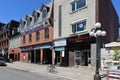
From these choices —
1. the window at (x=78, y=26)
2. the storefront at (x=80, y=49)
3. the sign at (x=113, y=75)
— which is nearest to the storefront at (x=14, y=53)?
the storefront at (x=80, y=49)

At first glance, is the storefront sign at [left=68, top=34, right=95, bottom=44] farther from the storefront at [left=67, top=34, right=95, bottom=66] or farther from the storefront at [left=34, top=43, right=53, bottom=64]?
the storefront at [left=34, top=43, right=53, bottom=64]

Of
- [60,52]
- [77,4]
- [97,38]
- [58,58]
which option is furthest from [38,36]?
[97,38]

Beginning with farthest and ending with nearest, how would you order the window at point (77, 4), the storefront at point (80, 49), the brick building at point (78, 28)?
the window at point (77, 4) → the storefront at point (80, 49) → the brick building at point (78, 28)

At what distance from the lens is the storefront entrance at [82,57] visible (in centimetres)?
2617

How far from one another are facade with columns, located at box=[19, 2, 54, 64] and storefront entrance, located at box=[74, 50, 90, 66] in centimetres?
570

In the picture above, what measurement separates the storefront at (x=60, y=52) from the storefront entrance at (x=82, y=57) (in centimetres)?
161

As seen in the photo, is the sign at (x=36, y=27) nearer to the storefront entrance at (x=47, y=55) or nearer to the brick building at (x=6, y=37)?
the storefront entrance at (x=47, y=55)

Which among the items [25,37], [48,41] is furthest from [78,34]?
[25,37]

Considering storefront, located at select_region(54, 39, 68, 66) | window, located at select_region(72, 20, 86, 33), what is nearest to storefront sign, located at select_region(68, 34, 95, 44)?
window, located at select_region(72, 20, 86, 33)

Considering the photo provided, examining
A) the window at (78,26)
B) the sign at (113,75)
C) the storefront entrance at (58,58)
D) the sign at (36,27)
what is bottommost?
the sign at (113,75)

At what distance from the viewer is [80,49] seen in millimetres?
26688

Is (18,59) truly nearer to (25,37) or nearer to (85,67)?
(25,37)

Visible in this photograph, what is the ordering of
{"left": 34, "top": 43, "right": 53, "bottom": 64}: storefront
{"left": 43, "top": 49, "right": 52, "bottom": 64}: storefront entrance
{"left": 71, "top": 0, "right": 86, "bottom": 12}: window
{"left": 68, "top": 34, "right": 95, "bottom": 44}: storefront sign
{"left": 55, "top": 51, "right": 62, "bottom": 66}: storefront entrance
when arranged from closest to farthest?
{"left": 68, "top": 34, "right": 95, "bottom": 44}: storefront sign
{"left": 71, "top": 0, "right": 86, "bottom": 12}: window
{"left": 55, "top": 51, "right": 62, "bottom": 66}: storefront entrance
{"left": 34, "top": 43, "right": 53, "bottom": 64}: storefront
{"left": 43, "top": 49, "right": 52, "bottom": 64}: storefront entrance

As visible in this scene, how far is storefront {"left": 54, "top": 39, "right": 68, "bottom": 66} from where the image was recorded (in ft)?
94.9
